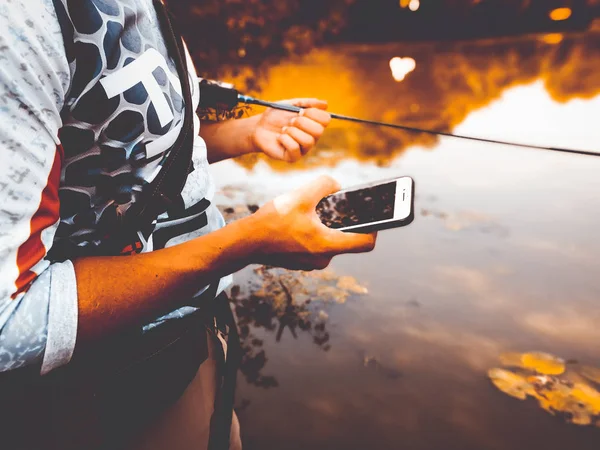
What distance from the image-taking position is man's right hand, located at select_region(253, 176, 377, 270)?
1.06 meters

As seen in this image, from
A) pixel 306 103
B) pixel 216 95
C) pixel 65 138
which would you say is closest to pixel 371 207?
pixel 306 103

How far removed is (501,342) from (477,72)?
8.55 meters

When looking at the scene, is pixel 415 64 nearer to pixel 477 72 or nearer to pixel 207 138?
pixel 477 72

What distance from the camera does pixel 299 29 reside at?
13.5 m

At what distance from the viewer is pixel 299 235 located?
3.53 feet

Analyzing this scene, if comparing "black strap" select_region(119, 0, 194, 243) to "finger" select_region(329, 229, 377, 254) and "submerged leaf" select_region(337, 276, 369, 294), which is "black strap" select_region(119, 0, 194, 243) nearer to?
"finger" select_region(329, 229, 377, 254)

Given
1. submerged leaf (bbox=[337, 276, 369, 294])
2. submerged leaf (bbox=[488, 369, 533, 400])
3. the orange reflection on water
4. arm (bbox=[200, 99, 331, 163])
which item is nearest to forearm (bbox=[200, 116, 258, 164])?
arm (bbox=[200, 99, 331, 163])

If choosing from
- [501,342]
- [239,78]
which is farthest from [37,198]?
[239,78]

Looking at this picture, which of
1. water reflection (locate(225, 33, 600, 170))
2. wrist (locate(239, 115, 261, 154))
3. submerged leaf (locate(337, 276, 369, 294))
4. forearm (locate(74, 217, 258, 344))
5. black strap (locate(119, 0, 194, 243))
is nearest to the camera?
forearm (locate(74, 217, 258, 344))

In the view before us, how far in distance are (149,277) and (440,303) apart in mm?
2721

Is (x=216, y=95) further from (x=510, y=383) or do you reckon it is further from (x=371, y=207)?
(x=510, y=383)

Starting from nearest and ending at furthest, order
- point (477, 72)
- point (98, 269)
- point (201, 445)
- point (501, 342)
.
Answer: point (98, 269) < point (201, 445) < point (501, 342) < point (477, 72)

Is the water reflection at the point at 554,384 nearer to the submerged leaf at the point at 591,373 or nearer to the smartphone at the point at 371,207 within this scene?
the submerged leaf at the point at 591,373

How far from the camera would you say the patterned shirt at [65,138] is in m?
0.63
